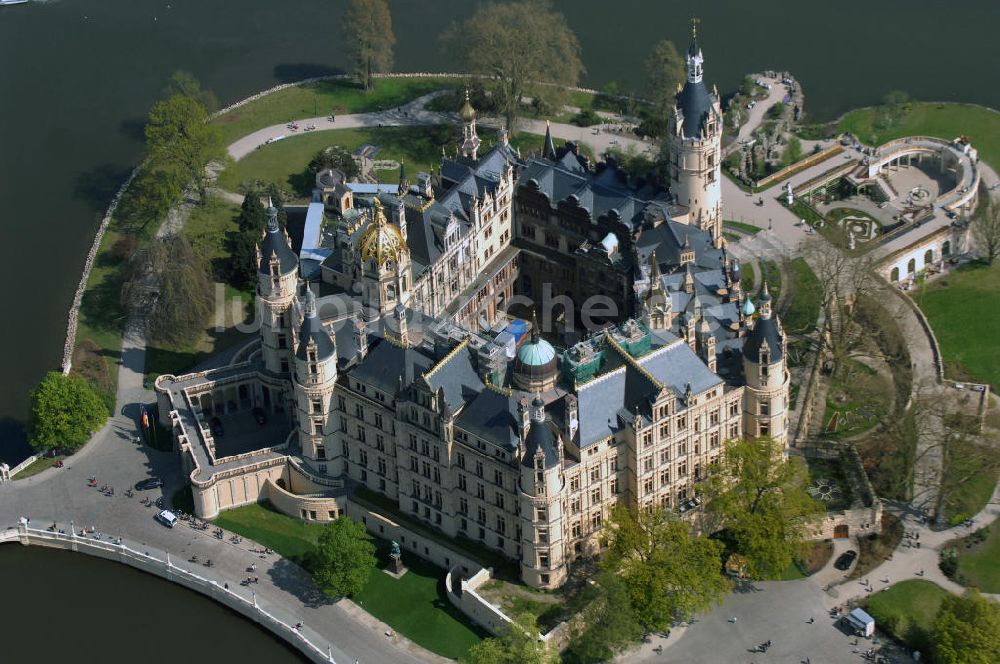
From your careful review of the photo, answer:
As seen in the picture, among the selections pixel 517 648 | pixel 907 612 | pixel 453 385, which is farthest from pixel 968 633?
pixel 453 385

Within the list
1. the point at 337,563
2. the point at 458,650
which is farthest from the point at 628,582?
the point at 337,563

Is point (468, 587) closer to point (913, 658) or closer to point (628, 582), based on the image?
point (628, 582)

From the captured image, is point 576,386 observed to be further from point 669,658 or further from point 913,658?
point 913,658

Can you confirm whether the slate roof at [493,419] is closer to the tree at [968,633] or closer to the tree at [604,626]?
the tree at [604,626]

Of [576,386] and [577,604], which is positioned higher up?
[576,386]

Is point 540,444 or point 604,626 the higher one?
point 540,444

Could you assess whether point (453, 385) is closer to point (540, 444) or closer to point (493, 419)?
point (493, 419)
